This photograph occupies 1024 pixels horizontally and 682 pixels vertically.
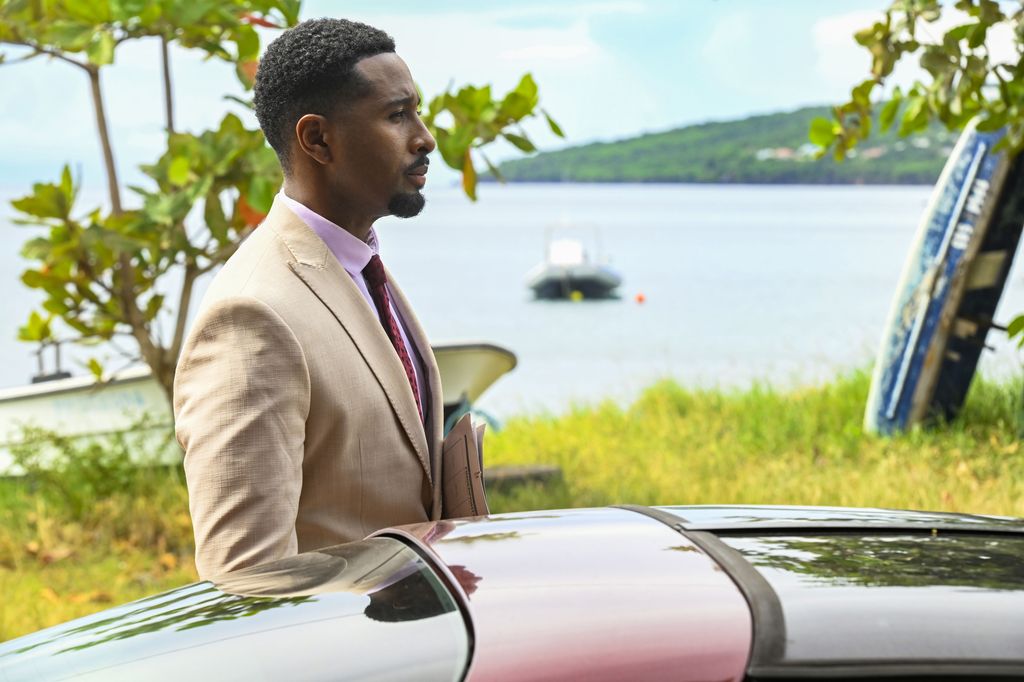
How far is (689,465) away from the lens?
24.1 ft

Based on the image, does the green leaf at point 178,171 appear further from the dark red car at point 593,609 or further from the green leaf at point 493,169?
the dark red car at point 593,609

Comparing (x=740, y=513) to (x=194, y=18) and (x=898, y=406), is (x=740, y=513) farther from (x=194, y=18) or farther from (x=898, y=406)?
→ (x=898, y=406)

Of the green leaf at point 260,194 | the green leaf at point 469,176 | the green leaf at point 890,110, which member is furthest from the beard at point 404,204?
the green leaf at point 260,194

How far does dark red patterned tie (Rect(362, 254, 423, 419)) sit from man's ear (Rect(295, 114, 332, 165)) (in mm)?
208

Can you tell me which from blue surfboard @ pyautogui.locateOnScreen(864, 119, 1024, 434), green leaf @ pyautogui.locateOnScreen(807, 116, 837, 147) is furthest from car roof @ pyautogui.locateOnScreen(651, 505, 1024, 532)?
blue surfboard @ pyautogui.locateOnScreen(864, 119, 1024, 434)

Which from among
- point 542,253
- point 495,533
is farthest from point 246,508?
point 542,253

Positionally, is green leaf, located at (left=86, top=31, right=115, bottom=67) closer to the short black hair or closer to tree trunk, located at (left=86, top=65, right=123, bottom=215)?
tree trunk, located at (left=86, top=65, right=123, bottom=215)

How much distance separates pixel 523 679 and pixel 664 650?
0.48 ft

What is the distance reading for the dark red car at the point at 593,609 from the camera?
128cm

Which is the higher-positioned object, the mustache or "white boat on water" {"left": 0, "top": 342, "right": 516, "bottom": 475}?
the mustache

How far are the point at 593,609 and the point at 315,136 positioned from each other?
3.89ft

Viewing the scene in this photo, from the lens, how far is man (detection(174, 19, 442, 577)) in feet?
6.41

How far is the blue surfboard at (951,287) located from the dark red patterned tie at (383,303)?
5843mm

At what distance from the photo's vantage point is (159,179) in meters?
5.87
